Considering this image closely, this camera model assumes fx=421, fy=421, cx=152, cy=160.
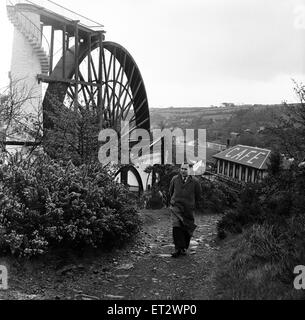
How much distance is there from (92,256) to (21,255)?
123cm

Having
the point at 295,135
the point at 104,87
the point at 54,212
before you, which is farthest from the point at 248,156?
the point at 54,212

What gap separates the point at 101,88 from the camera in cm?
2189

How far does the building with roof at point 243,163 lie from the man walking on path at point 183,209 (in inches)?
898

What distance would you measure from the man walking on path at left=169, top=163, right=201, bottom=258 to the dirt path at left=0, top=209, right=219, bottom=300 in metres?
0.27

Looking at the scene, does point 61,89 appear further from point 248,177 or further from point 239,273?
point 248,177

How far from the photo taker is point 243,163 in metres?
32.4

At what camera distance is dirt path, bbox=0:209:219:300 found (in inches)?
205

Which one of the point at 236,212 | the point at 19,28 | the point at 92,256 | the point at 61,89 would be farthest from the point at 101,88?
the point at 92,256

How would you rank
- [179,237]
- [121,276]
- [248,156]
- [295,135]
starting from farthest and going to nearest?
[248,156] → [295,135] → [179,237] → [121,276]

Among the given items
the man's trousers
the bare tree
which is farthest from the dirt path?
the bare tree

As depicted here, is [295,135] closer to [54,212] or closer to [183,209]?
[183,209]

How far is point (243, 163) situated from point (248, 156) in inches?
43.6

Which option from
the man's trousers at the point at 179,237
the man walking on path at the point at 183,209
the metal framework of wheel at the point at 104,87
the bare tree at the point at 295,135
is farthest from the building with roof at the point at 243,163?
the man's trousers at the point at 179,237

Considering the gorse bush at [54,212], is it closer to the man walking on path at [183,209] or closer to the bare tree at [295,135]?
the man walking on path at [183,209]
